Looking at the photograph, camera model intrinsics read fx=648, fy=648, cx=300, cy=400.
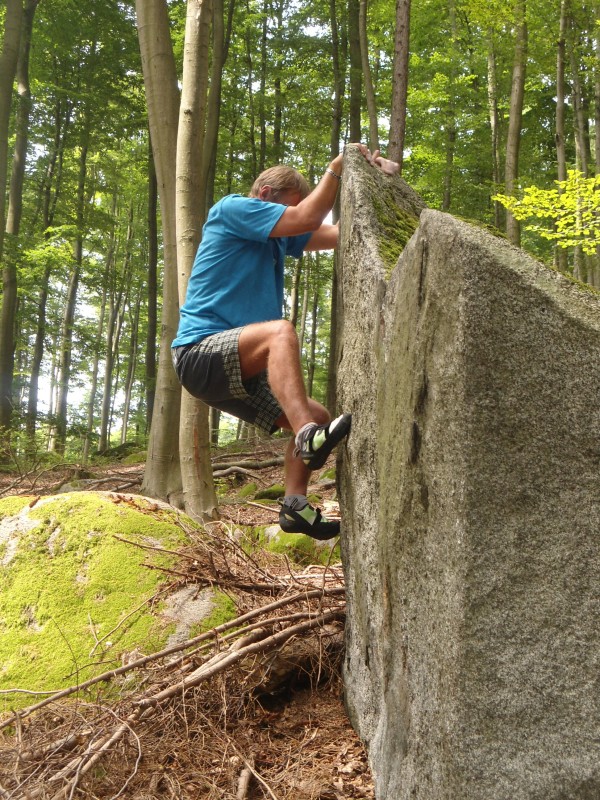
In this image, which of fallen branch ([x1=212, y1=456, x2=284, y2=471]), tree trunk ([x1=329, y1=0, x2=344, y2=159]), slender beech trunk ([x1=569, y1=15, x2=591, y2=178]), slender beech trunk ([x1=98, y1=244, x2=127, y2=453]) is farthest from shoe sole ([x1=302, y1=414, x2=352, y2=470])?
slender beech trunk ([x1=98, y1=244, x2=127, y2=453])

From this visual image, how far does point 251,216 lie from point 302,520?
1600mm

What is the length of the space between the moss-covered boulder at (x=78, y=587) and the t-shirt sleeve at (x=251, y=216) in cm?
184

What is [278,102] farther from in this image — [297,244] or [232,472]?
[297,244]

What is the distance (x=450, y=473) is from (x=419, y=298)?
22.7 inches

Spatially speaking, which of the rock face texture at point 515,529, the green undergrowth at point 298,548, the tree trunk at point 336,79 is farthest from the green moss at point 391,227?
the tree trunk at point 336,79

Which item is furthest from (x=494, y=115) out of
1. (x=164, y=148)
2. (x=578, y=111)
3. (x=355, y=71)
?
(x=164, y=148)

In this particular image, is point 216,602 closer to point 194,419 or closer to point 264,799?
point 264,799

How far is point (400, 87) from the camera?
863 centimetres

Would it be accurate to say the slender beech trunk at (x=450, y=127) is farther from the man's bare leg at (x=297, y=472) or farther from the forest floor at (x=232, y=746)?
the forest floor at (x=232, y=746)

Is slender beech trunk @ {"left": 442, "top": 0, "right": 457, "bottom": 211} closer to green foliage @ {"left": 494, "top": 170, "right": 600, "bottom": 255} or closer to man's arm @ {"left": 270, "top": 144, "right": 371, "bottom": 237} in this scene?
green foliage @ {"left": 494, "top": 170, "right": 600, "bottom": 255}

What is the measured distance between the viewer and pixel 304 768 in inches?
110

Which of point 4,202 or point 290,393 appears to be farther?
point 4,202

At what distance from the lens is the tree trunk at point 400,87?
8570 millimetres

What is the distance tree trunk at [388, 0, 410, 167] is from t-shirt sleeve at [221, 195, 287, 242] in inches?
228
